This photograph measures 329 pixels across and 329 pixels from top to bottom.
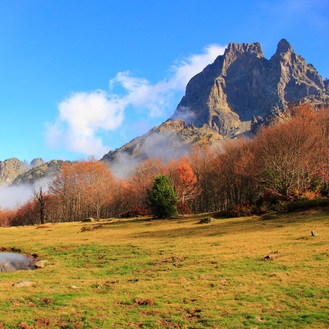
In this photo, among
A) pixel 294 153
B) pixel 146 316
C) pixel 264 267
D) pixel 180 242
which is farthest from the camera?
pixel 294 153

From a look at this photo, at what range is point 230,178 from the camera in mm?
85688

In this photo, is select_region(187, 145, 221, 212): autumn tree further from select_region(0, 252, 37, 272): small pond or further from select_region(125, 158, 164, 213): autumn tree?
select_region(0, 252, 37, 272): small pond

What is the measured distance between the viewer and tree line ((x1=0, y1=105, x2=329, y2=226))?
156ft

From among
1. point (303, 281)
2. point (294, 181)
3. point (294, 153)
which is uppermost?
point (294, 153)

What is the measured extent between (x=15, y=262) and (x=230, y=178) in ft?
225

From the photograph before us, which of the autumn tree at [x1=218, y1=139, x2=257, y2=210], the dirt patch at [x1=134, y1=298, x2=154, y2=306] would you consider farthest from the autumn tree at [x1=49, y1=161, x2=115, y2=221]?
the dirt patch at [x1=134, y1=298, x2=154, y2=306]

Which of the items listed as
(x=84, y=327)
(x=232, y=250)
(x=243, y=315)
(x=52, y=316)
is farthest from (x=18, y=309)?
(x=232, y=250)

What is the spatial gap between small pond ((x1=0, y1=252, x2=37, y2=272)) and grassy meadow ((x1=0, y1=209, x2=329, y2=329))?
1.45 m

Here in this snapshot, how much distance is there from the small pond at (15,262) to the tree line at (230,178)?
28.7m

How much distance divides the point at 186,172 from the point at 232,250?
67.0 meters

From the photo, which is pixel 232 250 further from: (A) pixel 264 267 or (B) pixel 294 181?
(B) pixel 294 181

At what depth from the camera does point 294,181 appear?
48.0m

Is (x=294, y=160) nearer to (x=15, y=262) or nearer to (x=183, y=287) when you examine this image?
(x=183, y=287)

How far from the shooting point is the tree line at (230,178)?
47.6 metres
